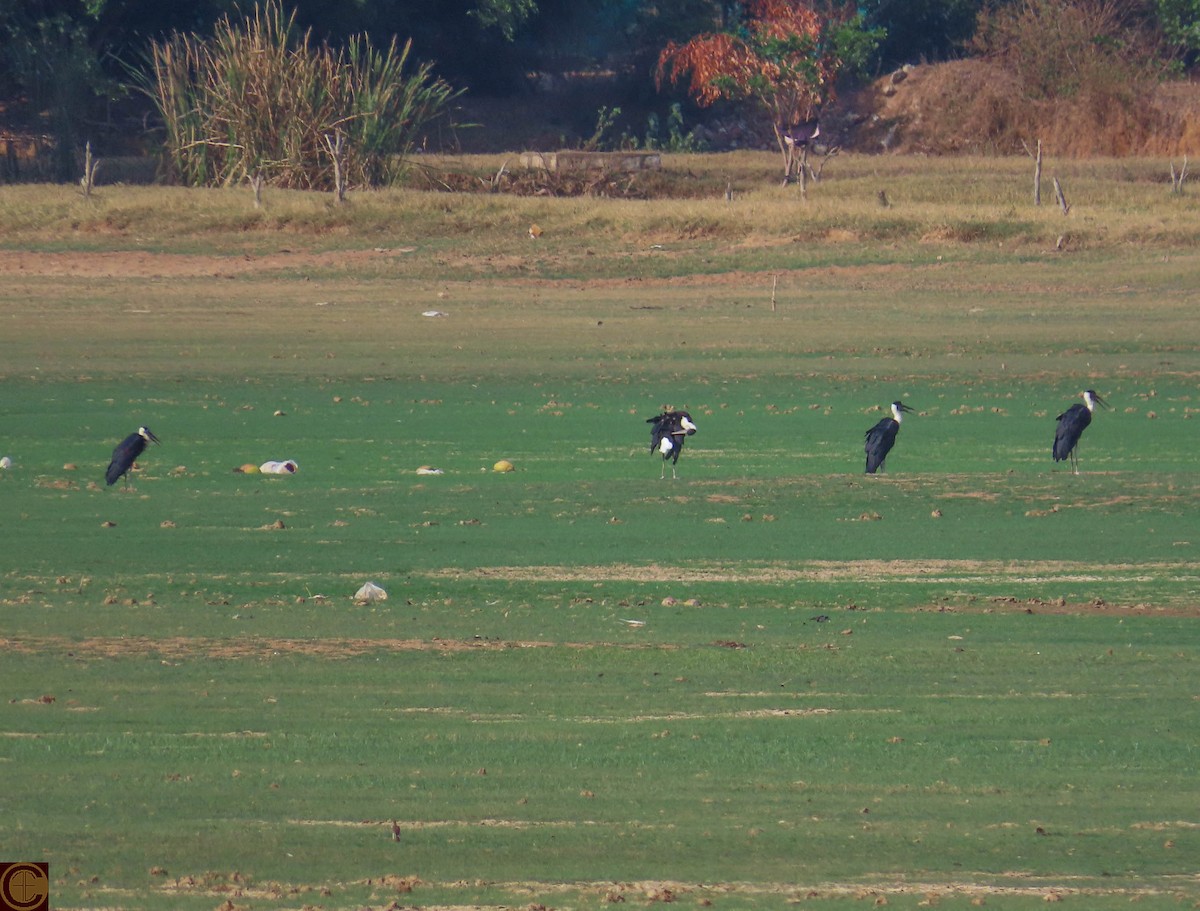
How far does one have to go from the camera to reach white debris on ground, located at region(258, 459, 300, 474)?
15203mm

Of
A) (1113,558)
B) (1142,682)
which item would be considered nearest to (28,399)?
(1113,558)

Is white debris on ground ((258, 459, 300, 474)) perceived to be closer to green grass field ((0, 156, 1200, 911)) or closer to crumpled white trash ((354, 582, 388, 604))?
green grass field ((0, 156, 1200, 911))

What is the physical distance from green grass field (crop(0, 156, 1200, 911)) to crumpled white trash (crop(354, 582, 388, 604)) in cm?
11

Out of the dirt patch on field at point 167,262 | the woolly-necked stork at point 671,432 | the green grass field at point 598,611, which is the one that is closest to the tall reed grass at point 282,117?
the dirt patch on field at point 167,262

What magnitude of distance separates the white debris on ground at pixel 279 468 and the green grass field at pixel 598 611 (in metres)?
0.23

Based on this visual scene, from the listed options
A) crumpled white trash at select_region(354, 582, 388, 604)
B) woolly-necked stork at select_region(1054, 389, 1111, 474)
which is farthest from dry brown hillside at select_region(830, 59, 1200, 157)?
crumpled white trash at select_region(354, 582, 388, 604)

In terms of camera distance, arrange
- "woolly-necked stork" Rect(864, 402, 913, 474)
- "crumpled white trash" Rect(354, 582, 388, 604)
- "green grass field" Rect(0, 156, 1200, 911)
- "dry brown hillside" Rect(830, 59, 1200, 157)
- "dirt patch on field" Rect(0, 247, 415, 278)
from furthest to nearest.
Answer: "dry brown hillside" Rect(830, 59, 1200, 157), "dirt patch on field" Rect(0, 247, 415, 278), "woolly-necked stork" Rect(864, 402, 913, 474), "crumpled white trash" Rect(354, 582, 388, 604), "green grass field" Rect(0, 156, 1200, 911)

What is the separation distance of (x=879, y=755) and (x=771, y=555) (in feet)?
15.6

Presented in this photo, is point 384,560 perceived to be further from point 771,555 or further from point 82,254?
point 82,254

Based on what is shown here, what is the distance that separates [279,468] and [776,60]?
39.0 m

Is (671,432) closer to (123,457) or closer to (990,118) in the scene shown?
(123,457)

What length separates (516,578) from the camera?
36.1 feet

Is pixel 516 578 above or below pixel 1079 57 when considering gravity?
below

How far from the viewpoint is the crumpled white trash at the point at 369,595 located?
10.3 metres
